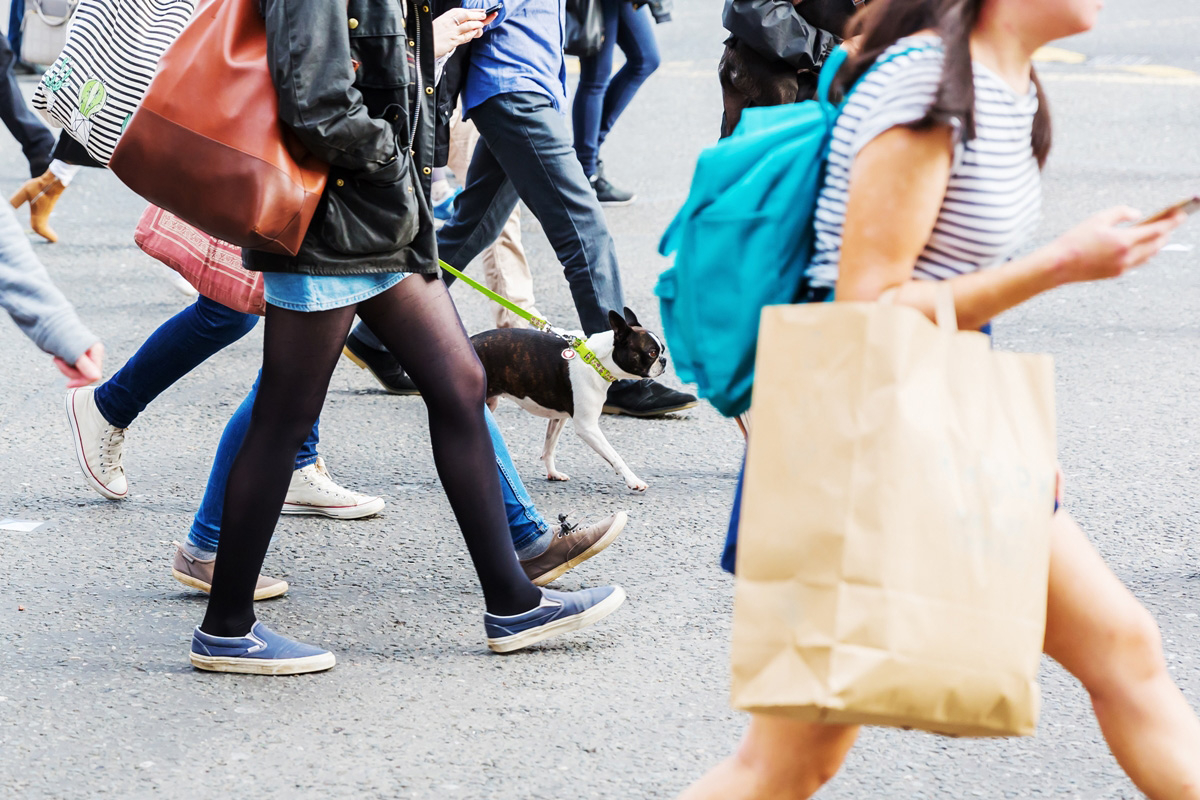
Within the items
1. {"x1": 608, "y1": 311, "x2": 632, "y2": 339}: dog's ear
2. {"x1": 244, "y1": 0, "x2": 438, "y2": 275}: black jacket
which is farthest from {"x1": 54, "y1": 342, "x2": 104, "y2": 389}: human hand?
{"x1": 608, "y1": 311, "x2": 632, "y2": 339}: dog's ear

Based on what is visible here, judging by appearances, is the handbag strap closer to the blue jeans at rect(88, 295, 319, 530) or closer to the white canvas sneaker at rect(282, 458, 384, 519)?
the blue jeans at rect(88, 295, 319, 530)

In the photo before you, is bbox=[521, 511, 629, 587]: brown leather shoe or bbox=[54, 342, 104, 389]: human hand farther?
bbox=[521, 511, 629, 587]: brown leather shoe

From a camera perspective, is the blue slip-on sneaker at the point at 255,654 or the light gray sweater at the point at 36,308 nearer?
the light gray sweater at the point at 36,308

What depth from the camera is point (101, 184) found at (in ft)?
32.7

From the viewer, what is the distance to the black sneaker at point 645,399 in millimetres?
5484

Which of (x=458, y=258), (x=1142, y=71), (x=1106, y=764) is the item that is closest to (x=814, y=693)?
(x=1106, y=764)

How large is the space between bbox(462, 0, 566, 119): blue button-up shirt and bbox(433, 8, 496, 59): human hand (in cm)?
107

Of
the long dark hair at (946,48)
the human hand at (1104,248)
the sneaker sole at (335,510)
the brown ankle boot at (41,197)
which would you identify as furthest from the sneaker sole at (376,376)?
the human hand at (1104,248)

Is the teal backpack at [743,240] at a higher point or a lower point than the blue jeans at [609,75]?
higher

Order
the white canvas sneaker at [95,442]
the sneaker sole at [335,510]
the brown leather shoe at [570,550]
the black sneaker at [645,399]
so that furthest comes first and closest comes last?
1. the black sneaker at [645,399]
2. the sneaker sole at [335,510]
3. the white canvas sneaker at [95,442]
4. the brown leather shoe at [570,550]

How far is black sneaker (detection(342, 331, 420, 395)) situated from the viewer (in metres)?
5.64

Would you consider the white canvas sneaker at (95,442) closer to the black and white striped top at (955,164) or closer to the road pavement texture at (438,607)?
the road pavement texture at (438,607)

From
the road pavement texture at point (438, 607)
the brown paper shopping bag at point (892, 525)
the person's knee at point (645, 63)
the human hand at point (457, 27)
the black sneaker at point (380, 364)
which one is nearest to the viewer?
the brown paper shopping bag at point (892, 525)

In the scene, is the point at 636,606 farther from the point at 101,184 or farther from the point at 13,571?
the point at 101,184
